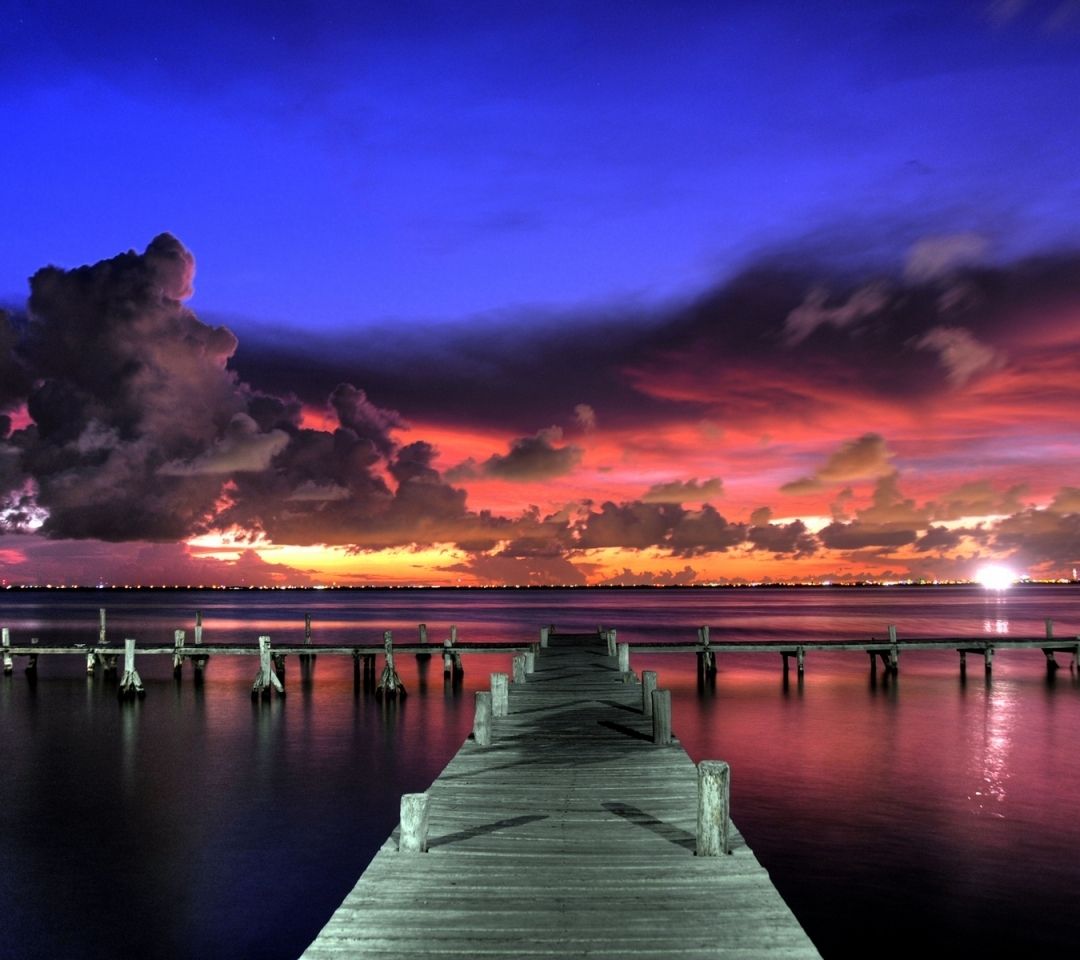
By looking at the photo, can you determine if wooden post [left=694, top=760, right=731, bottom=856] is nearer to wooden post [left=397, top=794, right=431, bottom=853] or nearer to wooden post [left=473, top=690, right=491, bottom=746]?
wooden post [left=397, top=794, right=431, bottom=853]

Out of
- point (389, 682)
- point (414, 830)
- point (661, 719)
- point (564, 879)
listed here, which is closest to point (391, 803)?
point (661, 719)

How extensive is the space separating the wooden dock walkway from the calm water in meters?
4.31

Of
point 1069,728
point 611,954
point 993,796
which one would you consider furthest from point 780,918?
point 1069,728

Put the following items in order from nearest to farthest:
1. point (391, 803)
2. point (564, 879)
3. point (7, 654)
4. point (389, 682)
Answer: point (564, 879), point (391, 803), point (389, 682), point (7, 654)

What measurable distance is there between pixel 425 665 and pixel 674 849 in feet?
146

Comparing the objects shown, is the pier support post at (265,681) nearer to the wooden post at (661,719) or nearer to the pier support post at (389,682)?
the pier support post at (389,682)

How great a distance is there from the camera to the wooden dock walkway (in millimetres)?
8562

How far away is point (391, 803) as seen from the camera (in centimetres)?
2383

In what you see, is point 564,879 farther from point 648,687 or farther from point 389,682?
point 389,682

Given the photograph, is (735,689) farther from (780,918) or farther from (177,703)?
(780,918)

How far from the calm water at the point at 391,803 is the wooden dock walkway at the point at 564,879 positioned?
431 centimetres

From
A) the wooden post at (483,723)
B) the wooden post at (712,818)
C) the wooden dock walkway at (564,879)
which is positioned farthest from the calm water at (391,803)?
the wooden post at (712,818)

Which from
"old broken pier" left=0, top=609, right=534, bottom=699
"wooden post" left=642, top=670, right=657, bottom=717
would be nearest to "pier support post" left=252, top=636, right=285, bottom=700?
"old broken pier" left=0, top=609, right=534, bottom=699

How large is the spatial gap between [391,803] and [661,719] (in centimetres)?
940
